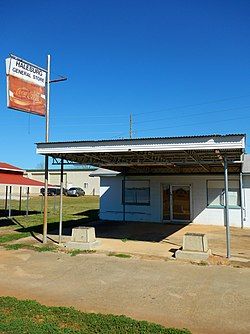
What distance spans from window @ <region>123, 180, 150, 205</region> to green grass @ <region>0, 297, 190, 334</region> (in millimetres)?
14469

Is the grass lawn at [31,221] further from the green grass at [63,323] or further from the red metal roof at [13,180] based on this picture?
the green grass at [63,323]

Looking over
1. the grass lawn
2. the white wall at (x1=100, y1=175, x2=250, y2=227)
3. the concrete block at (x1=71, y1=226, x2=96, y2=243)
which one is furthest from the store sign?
the white wall at (x1=100, y1=175, x2=250, y2=227)

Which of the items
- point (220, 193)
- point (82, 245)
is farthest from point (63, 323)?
point (220, 193)

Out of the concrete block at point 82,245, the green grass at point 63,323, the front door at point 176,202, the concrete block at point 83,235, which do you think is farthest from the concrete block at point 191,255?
the front door at point 176,202

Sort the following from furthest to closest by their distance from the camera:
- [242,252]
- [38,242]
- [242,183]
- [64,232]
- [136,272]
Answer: [242,183] < [64,232] < [38,242] < [242,252] < [136,272]

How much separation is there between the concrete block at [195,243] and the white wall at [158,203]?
340 inches

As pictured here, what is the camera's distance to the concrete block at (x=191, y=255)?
31.3 feet

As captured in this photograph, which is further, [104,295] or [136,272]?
[136,272]

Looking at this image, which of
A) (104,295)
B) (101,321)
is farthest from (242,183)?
(101,321)

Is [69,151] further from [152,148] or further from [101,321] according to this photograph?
[101,321]

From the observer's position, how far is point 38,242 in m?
12.4

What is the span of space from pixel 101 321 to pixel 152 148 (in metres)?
5.95

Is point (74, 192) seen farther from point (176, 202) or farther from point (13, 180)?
point (176, 202)

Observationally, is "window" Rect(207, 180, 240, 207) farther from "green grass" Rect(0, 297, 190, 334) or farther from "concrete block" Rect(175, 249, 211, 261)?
"green grass" Rect(0, 297, 190, 334)
